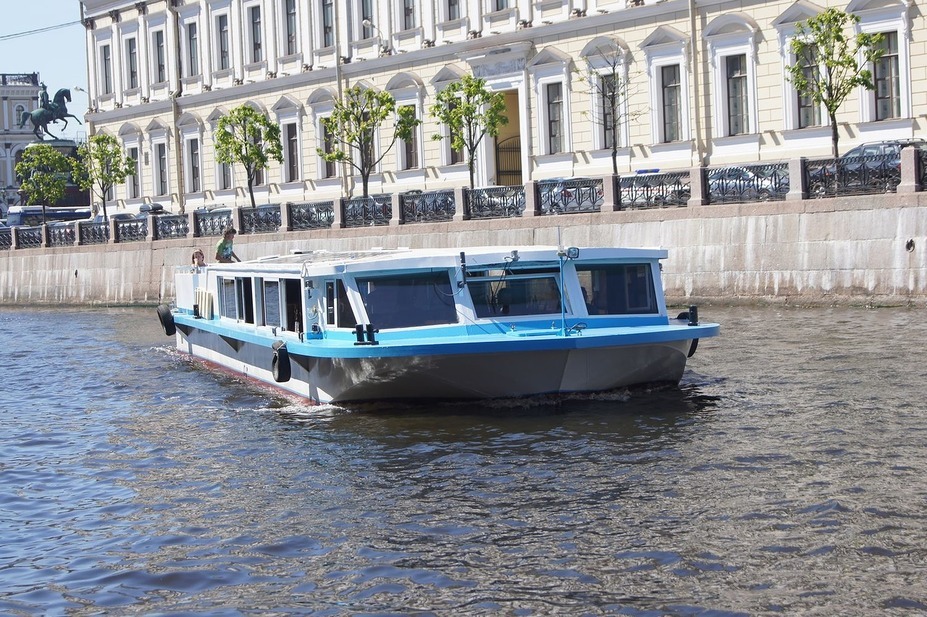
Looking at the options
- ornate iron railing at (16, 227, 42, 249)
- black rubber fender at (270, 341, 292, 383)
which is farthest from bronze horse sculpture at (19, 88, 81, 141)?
black rubber fender at (270, 341, 292, 383)

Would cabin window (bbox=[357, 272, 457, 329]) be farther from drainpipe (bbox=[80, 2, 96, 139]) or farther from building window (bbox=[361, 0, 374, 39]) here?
drainpipe (bbox=[80, 2, 96, 139])

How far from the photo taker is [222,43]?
150 ft

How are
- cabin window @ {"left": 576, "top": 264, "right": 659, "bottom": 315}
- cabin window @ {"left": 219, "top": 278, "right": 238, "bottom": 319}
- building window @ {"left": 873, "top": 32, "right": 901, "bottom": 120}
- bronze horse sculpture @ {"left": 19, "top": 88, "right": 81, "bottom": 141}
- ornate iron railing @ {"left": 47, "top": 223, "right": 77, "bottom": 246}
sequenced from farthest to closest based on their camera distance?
bronze horse sculpture @ {"left": 19, "top": 88, "right": 81, "bottom": 141}
ornate iron railing @ {"left": 47, "top": 223, "right": 77, "bottom": 246}
building window @ {"left": 873, "top": 32, "right": 901, "bottom": 120}
cabin window @ {"left": 219, "top": 278, "right": 238, "bottom": 319}
cabin window @ {"left": 576, "top": 264, "right": 659, "bottom": 315}

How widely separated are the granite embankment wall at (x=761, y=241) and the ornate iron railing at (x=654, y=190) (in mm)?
307

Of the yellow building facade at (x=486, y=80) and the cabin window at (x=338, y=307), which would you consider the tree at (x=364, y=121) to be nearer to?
the yellow building facade at (x=486, y=80)

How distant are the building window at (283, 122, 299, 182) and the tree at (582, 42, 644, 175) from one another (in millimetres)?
11875

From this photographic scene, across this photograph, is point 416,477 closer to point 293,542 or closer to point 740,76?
point 293,542

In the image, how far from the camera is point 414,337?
1351 cm

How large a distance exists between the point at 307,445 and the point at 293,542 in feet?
11.7

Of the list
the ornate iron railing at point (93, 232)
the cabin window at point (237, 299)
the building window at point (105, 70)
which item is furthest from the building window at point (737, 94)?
the building window at point (105, 70)

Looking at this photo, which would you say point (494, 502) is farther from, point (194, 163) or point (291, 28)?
point (194, 163)

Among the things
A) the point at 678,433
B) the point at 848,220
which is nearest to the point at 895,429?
the point at 678,433

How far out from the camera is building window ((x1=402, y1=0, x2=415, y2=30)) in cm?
3919

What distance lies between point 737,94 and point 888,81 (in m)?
3.90
